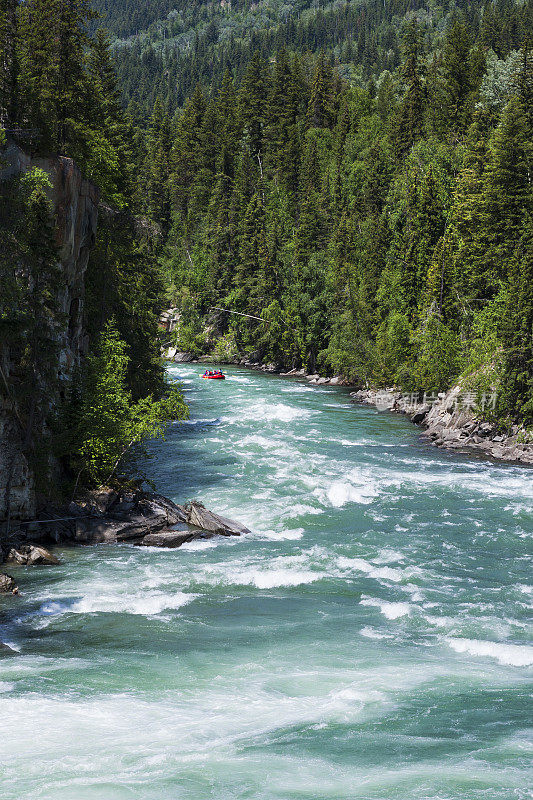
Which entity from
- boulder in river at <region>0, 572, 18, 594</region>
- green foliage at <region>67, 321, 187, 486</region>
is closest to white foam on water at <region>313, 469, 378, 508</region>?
green foliage at <region>67, 321, 187, 486</region>

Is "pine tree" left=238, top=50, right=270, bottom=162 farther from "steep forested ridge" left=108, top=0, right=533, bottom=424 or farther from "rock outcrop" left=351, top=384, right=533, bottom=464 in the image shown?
"rock outcrop" left=351, top=384, right=533, bottom=464

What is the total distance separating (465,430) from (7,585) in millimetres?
26392

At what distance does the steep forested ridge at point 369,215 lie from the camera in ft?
146

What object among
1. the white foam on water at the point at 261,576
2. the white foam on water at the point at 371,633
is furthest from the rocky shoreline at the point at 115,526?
the white foam on water at the point at 371,633

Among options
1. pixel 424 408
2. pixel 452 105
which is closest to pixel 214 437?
pixel 424 408

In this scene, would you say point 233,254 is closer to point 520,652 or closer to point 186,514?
point 186,514

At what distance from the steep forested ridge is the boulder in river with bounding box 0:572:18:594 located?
2570cm

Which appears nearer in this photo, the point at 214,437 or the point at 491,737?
the point at 491,737

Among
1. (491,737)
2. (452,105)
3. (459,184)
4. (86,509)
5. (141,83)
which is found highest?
(141,83)

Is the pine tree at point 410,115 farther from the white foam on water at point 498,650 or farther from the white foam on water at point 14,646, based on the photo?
the white foam on water at point 14,646

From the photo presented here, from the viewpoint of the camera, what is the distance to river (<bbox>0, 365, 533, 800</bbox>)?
1150 cm

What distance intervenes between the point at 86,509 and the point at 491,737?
14854 millimetres

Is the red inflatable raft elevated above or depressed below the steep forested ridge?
below

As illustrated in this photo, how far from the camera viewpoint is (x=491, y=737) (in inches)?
496
